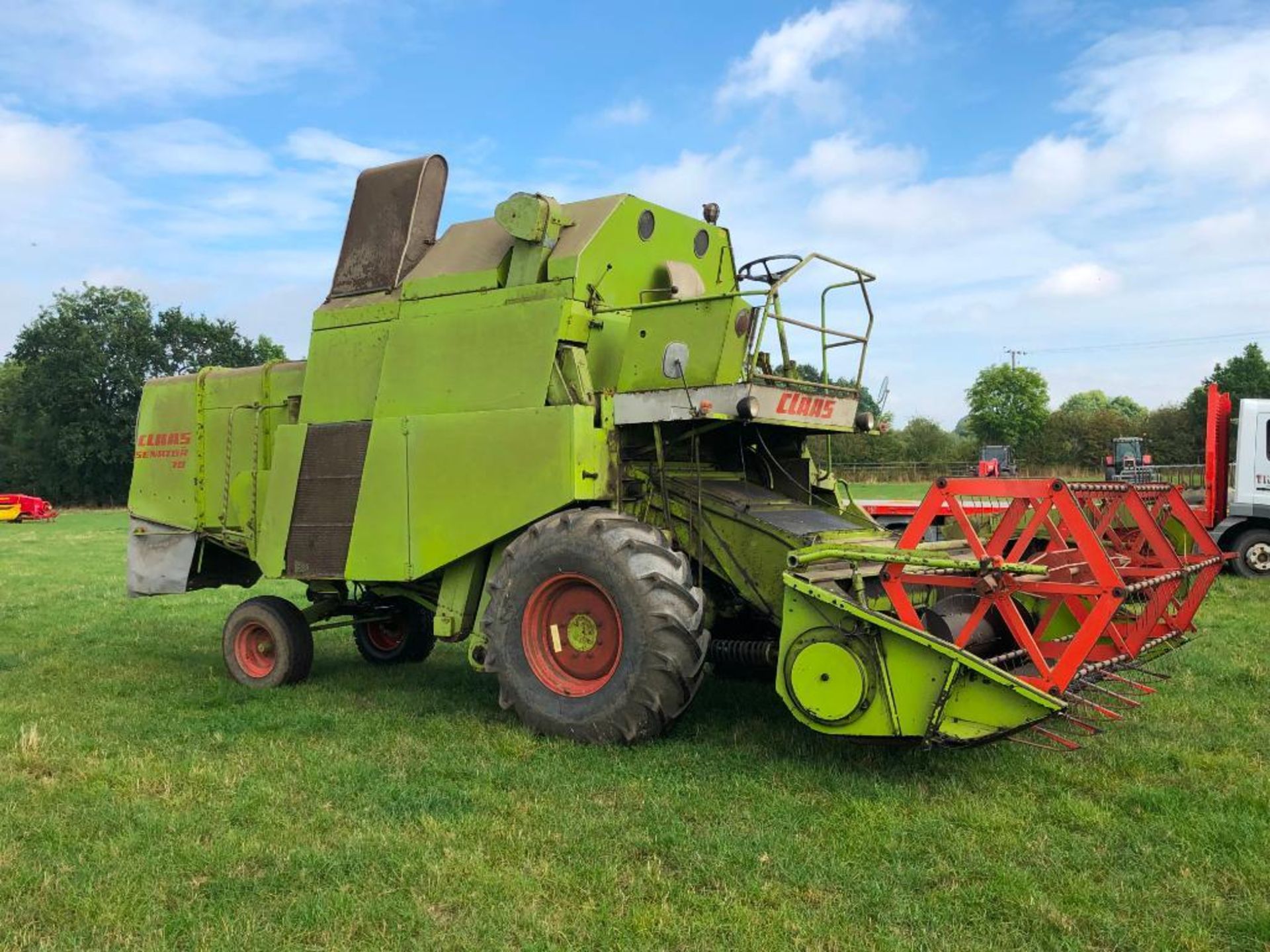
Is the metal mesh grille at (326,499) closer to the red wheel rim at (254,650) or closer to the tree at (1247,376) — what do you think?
the red wheel rim at (254,650)

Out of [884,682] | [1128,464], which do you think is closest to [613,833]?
[884,682]

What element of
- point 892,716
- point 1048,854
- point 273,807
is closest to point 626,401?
point 892,716

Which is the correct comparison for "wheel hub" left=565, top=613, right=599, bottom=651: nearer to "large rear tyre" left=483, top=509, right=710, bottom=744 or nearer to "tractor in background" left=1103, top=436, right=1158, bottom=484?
"large rear tyre" left=483, top=509, right=710, bottom=744

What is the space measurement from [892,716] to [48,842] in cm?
415

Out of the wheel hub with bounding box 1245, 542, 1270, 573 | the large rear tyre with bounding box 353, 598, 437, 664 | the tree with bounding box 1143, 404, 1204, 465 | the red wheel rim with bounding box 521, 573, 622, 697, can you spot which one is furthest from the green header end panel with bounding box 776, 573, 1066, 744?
the tree with bounding box 1143, 404, 1204, 465

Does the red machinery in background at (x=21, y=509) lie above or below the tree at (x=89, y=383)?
below

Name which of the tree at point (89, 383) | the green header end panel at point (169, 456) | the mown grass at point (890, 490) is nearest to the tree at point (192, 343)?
the tree at point (89, 383)

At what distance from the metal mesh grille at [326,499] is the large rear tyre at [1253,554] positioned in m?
12.9

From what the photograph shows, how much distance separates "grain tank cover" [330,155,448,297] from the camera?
8039 millimetres

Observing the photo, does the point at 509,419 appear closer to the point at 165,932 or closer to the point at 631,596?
the point at 631,596

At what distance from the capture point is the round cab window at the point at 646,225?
24.9 ft

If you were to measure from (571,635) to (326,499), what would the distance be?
2.52 m

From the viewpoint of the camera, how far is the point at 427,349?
7445 millimetres

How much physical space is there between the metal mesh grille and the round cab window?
2548 millimetres
